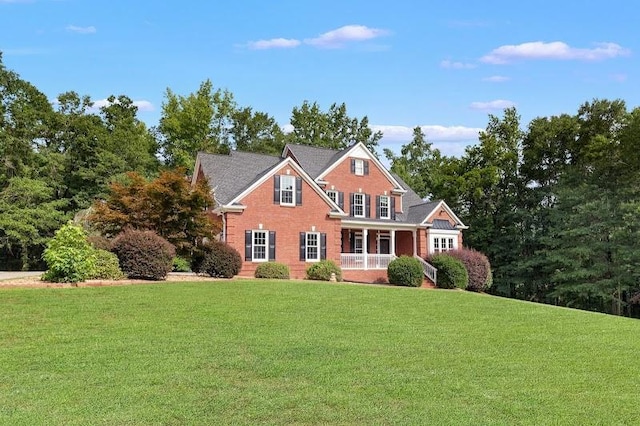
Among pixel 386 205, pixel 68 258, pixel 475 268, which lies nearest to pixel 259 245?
pixel 386 205

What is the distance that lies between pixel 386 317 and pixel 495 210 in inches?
1274

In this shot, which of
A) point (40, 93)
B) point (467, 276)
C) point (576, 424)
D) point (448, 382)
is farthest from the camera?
point (40, 93)

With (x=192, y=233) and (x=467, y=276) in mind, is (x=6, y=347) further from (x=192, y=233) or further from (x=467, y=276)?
(x=467, y=276)

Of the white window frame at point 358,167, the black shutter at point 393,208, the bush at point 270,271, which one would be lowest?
the bush at point 270,271

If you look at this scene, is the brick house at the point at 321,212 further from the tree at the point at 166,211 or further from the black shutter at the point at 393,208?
the tree at the point at 166,211

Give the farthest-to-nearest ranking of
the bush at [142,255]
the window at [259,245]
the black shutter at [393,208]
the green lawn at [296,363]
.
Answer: the black shutter at [393,208] < the window at [259,245] < the bush at [142,255] < the green lawn at [296,363]

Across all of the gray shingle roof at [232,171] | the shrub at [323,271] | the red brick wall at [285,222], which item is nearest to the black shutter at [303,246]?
the red brick wall at [285,222]

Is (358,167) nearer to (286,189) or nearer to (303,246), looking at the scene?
(286,189)

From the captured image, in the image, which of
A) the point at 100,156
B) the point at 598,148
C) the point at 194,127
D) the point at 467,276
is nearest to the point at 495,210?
the point at 598,148

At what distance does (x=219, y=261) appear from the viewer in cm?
2038

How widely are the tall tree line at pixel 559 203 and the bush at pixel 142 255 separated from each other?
81.9ft

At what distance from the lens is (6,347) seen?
840 centimetres

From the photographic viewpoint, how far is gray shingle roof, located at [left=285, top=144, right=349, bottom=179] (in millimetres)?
31797

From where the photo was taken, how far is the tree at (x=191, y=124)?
46.0 m
